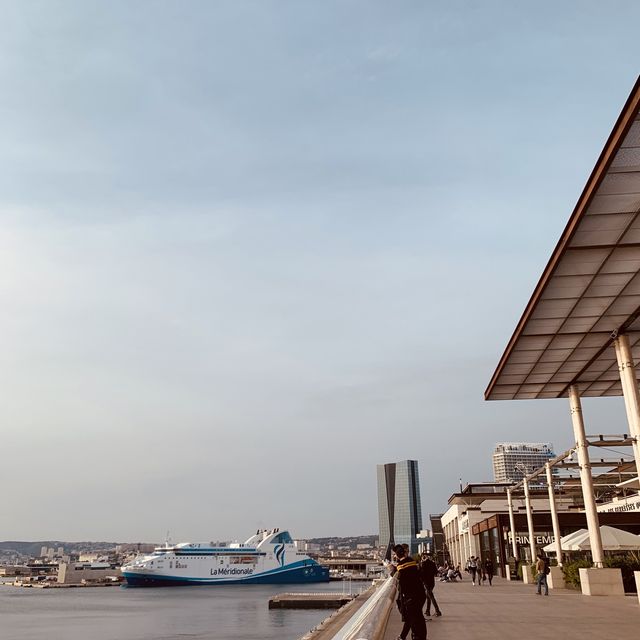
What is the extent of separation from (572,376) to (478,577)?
614 inches

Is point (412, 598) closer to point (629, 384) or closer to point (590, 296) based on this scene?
point (590, 296)

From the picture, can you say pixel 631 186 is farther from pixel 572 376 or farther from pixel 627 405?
pixel 572 376

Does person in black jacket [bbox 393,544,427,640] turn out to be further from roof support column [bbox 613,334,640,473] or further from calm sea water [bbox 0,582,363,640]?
calm sea water [bbox 0,582,363,640]

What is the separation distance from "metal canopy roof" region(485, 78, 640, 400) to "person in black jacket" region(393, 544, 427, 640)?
20.2ft

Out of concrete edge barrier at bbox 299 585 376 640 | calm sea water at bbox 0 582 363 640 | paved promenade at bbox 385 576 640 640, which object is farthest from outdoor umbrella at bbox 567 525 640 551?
calm sea water at bbox 0 582 363 640

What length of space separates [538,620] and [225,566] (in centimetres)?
10581

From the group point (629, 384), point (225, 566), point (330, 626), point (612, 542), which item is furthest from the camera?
point (225, 566)

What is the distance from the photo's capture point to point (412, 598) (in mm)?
8344

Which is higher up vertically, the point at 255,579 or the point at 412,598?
the point at 412,598

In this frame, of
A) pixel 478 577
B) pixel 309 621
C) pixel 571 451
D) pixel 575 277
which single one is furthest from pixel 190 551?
pixel 575 277

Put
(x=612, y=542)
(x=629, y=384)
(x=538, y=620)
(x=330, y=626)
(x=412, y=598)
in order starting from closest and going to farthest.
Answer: (x=412, y=598), (x=538, y=620), (x=330, y=626), (x=629, y=384), (x=612, y=542)

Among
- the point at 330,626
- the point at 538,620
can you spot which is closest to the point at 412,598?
the point at 538,620

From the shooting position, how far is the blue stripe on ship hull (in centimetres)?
10745

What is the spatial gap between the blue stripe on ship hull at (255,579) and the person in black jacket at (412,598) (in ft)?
360
